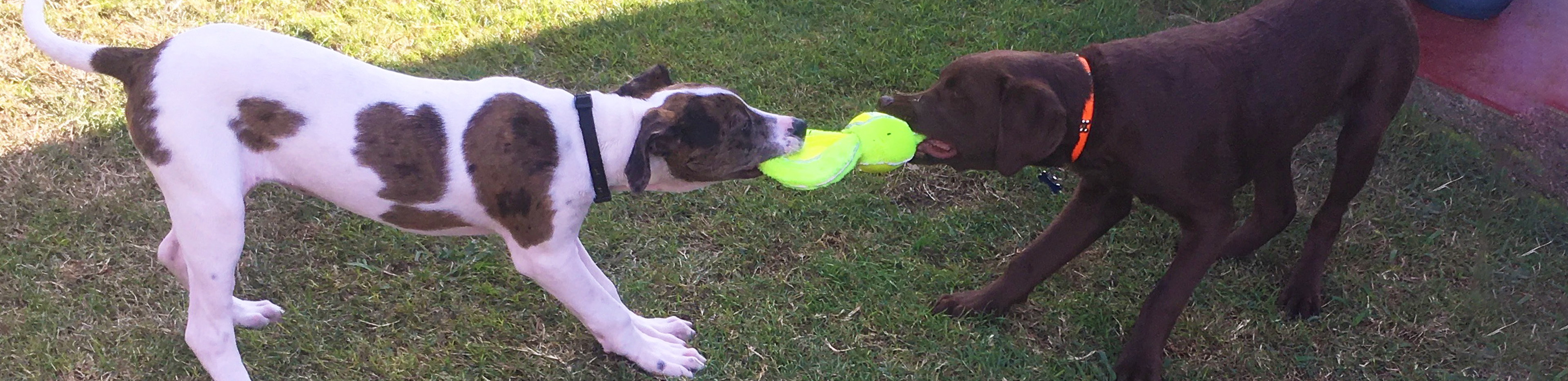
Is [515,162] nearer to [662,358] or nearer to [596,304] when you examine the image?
[596,304]

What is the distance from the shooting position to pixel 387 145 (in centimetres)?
318

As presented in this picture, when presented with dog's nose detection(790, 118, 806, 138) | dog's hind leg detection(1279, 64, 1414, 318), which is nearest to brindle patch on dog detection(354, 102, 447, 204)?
dog's nose detection(790, 118, 806, 138)

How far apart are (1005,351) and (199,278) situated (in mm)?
2776

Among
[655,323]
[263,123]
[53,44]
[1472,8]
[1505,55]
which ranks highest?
[53,44]

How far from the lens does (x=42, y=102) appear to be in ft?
16.6

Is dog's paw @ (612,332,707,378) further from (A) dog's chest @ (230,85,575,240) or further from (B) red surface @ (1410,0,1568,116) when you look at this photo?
(B) red surface @ (1410,0,1568,116)

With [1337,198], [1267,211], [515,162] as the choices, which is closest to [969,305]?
[1267,211]

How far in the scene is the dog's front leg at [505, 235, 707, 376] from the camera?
11.0ft

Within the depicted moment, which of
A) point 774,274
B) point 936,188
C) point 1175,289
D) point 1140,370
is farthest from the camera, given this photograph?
point 936,188

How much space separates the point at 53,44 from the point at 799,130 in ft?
7.53

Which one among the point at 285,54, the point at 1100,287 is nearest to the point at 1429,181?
the point at 1100,287

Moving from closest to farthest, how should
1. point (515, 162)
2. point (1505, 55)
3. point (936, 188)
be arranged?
1. point (515, 162)
2. point (936, 188)
3. point (1505, 55)

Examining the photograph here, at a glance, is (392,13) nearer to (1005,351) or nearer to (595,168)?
(595,168)

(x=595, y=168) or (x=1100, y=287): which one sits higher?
(x=595, y=168)
